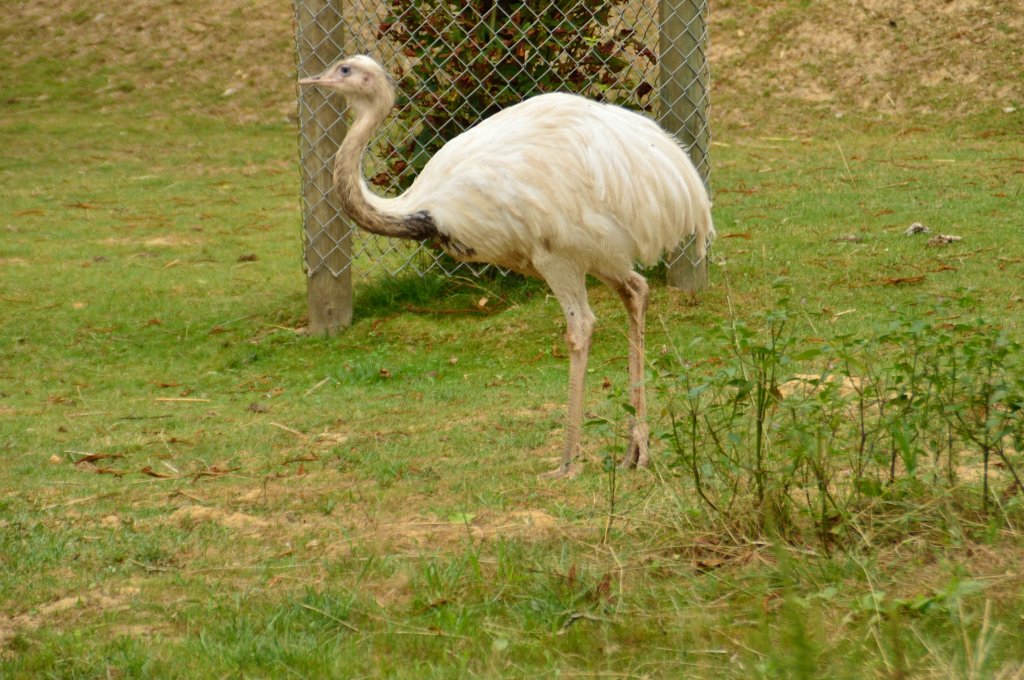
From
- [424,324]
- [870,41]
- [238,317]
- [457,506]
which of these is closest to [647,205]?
[457,506]

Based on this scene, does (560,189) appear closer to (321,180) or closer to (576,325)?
(576,325)

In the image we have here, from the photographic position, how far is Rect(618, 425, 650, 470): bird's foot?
541 centimetres

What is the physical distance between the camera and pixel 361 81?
6078 millimetres

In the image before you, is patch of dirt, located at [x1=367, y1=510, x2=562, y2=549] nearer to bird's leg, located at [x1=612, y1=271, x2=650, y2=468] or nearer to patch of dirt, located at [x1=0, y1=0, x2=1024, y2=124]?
bird's leg, located at [x1=612, y1=271, x2=650, y2=468]

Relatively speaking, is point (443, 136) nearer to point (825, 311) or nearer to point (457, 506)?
point (825, 311)

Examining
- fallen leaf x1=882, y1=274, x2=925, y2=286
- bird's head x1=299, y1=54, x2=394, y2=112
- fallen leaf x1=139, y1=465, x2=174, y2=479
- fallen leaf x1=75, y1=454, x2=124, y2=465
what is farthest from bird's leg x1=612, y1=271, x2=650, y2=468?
fallen leaf x1=882, y1=274, x2=925, y2=286

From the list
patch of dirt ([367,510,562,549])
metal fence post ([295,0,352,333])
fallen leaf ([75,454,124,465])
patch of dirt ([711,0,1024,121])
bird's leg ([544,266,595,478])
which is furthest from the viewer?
patch of dirt ([711,0,1024,121])

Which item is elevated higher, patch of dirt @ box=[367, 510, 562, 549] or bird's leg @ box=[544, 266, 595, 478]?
bird's leg @ box=[544, 266, 595, 478]

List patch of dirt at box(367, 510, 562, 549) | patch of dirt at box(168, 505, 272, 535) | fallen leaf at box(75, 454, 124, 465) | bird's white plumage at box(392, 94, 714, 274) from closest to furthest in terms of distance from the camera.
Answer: patch of dirt at box(367, 510, 562, 549) → patch of dirt at box(168, 505, 272, 535) → bird's white plumage at box(392, 94, 714, 274) → fallen leaf at box(75, 454, 124, 465)

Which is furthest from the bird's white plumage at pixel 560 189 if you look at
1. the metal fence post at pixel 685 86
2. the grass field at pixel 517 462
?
the metal fence post at pixel 685 86

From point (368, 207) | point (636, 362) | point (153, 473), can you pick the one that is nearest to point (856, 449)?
point (636, 362)

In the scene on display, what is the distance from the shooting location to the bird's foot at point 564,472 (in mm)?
5223

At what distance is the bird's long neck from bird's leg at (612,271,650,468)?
863 millimetres

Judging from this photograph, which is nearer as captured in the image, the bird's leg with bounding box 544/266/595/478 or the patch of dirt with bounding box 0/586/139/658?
the patch of dirt with bounding box 0/586/139/658
